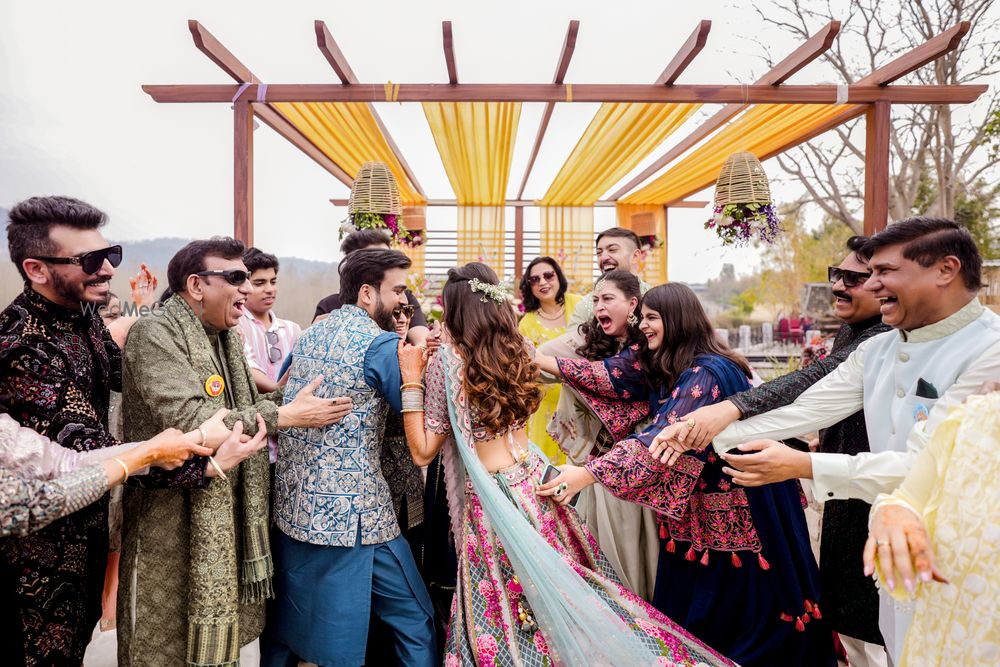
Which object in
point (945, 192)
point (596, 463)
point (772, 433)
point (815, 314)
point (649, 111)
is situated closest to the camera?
point (772, 433)

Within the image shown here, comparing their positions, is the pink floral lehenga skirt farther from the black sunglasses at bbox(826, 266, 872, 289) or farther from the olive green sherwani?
the black sunglasses at bbox(826, 266, 872, 289)

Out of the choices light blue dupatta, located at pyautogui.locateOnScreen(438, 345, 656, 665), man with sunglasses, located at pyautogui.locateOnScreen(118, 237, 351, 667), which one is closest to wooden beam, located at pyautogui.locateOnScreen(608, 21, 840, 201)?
light blue dupatta, located at pyautogui.locateOnScreen(438, 345, 656, 665)

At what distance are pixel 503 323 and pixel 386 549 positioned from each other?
94cm

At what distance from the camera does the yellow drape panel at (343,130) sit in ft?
17.2

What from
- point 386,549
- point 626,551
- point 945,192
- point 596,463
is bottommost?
point 626,551

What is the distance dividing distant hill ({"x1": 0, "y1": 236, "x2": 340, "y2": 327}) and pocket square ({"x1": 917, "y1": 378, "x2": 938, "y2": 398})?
4.46m

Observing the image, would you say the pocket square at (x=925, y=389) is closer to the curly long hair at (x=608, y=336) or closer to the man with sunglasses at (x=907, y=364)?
the man with sunglasses at (x=907, y=364)

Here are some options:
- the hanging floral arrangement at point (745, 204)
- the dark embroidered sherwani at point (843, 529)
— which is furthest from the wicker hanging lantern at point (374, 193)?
the dark embroidered sherwani at point (843, 529)

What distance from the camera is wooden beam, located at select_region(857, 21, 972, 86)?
3990 mm

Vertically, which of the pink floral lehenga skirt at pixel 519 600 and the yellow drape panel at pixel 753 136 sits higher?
the yellow drape panel at pixel 753 136

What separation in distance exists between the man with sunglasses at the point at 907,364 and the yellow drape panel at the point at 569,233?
8127 mm

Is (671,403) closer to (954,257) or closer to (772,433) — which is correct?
(772,433)

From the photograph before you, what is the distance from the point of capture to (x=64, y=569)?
2006mm

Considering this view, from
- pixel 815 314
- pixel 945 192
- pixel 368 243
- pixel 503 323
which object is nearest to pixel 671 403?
pixel 503 323
